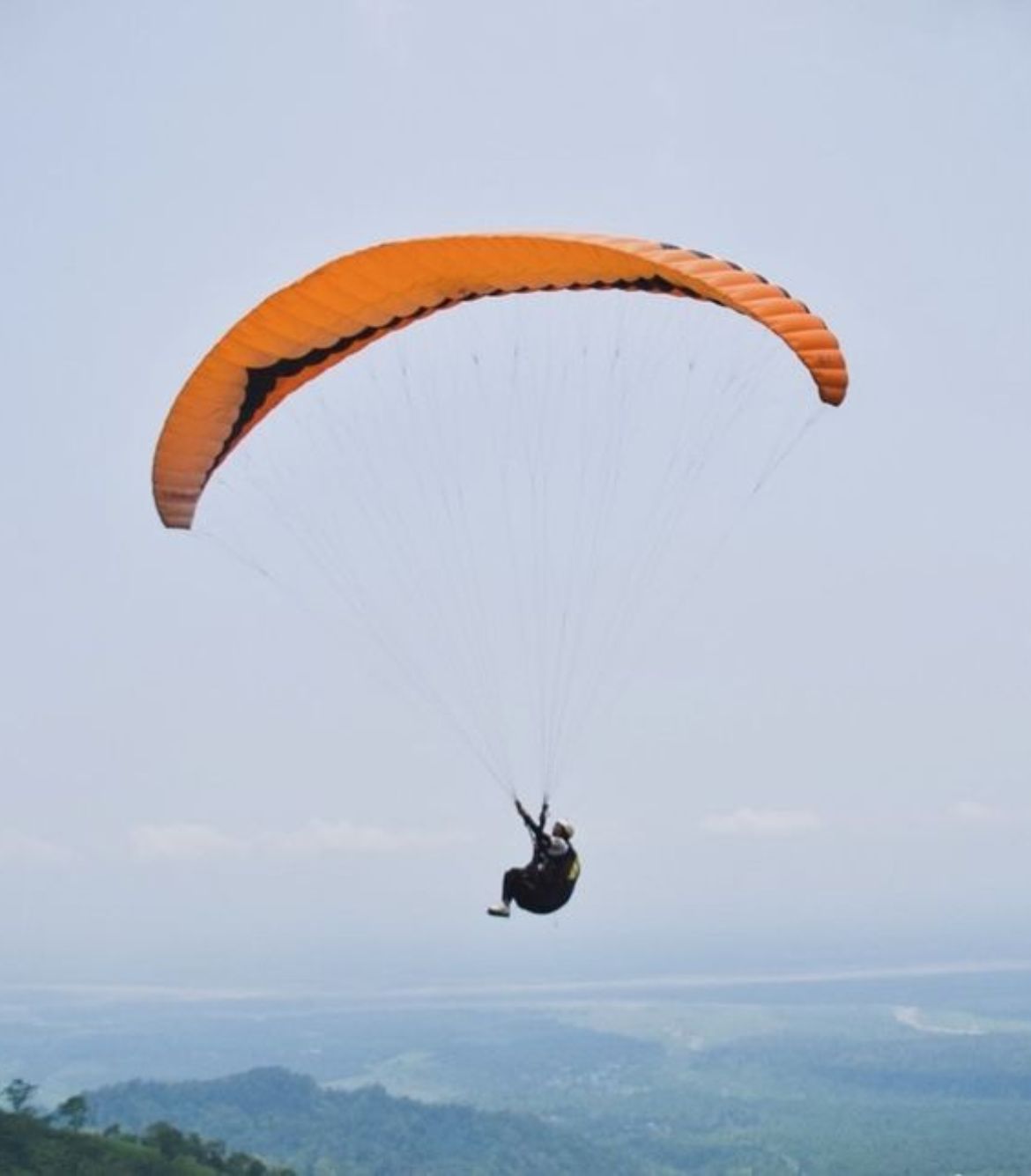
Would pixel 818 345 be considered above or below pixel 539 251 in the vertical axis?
below

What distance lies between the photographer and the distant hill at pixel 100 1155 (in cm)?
7925

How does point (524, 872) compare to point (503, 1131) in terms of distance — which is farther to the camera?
point (503, 1131)

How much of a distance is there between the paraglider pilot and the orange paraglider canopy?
4990 mm

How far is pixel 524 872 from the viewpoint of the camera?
1814cm

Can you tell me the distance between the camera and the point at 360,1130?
18500 cm

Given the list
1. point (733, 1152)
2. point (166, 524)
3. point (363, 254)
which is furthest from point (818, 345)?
point (733, 1152)

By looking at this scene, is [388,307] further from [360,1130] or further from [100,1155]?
[360,1130]

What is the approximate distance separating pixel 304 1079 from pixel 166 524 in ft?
608

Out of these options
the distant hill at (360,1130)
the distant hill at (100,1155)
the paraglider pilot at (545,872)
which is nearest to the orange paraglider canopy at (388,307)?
the paraglider pilot at (545,872)

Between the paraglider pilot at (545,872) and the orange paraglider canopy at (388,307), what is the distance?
16.4 ft

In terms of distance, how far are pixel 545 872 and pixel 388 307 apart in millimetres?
6044

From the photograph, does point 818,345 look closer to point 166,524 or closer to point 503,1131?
point 166,524

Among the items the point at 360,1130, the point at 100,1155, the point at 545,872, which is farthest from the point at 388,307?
the point at 360,1130

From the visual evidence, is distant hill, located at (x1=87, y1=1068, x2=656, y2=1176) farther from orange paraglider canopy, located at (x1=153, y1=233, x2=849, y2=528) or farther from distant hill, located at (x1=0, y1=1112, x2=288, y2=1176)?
orange paraglider canopy, located at (x1=153, y1=233, x2=849, y2=528)
